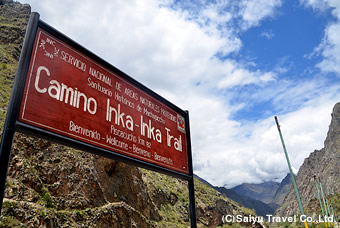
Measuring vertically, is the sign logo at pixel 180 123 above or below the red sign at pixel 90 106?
above

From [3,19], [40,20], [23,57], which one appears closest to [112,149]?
[23,57]

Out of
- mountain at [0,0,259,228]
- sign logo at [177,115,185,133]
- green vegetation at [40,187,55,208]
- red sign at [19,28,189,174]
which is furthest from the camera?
green vegetation at [40,187,55,208]

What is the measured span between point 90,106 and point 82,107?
181 mm

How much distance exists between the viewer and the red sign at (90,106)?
13.4 ft

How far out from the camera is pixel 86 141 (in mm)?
4539

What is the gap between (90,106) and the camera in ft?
15.8

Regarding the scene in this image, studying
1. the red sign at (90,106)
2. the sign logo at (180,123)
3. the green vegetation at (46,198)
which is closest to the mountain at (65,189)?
the green vegetation at (46,198)

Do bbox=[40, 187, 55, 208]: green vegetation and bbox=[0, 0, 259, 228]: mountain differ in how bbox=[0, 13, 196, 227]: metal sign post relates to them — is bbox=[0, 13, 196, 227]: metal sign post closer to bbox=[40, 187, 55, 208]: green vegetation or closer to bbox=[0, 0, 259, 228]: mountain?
bbox=[0, 0, 259, 228]: mountain

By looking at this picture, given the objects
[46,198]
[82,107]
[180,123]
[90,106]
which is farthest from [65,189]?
[82,107]

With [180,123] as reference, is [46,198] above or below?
above

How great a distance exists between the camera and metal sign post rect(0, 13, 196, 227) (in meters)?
3.90

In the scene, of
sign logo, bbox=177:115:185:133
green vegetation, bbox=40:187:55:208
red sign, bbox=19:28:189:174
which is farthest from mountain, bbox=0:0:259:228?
red sign, bbox=19:28:189:174

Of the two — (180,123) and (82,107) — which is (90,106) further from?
(180,123)

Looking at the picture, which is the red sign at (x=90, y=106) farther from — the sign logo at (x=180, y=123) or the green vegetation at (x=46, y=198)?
the green vegetation at (x=46, y=198)
